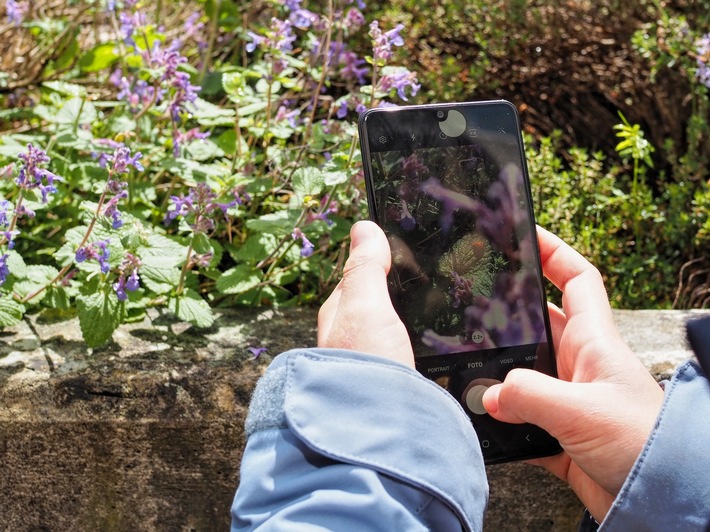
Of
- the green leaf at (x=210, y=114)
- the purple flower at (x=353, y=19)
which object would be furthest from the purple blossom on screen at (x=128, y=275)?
the purple flower at (x=353, y=19)

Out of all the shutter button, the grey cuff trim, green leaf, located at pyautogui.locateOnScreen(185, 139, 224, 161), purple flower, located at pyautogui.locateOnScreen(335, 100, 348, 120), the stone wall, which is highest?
the grey cuff trim

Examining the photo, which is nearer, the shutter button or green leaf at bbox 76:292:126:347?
the shutter button

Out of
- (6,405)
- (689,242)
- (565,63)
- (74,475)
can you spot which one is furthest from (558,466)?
(565,63)

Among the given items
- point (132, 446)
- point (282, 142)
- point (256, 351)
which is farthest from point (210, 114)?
point (132, 446)

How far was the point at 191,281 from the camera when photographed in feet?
6.84

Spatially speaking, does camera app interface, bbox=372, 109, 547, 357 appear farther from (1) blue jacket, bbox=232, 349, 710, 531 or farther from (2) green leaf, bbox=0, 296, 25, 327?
(2) green leaf, bbox=0, 296, 25, 327

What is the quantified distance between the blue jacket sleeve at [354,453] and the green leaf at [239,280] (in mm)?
954

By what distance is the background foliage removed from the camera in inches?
75.5

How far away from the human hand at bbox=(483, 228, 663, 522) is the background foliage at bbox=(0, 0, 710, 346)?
0.75m

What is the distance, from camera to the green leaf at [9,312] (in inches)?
70.0

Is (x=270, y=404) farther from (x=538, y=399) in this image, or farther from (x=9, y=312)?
(x=9, y=312)

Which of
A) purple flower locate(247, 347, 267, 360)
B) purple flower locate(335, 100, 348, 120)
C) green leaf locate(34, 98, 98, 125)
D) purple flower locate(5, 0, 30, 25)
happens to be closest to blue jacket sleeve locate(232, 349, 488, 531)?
purple flower locate(247, 347, 267, 360)

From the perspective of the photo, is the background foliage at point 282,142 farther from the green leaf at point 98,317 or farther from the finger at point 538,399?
the finger at point 538,399

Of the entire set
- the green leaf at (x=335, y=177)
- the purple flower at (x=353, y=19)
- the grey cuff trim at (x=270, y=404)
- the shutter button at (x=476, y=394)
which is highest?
the purple flower at (x=353, y=19)
